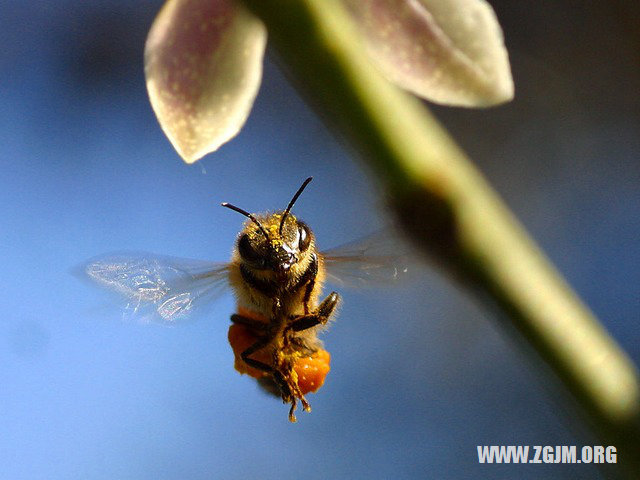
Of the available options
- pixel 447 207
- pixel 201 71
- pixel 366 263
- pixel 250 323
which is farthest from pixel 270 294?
pixel 447 207

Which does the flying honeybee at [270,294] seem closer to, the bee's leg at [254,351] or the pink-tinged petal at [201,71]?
the bee's leg at [254,351]

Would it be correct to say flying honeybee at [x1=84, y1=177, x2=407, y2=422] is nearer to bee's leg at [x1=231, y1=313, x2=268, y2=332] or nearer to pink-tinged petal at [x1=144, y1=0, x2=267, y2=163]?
bee's leg at [x1=231, y1=313, x2=268, y2=332]

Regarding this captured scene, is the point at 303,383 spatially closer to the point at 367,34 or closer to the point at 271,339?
the point at 271,339

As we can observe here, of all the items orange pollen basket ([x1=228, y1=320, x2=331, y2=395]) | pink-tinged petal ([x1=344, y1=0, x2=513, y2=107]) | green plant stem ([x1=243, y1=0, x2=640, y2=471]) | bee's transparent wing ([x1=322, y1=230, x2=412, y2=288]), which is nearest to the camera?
green plant stem ([x1=243, y1=0, x2=640, y2=471])

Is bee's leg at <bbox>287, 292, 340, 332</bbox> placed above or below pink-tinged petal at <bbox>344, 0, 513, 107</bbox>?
below

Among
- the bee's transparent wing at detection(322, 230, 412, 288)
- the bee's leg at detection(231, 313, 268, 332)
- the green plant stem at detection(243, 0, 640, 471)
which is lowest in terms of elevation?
the green plant stem at detection(243, 0, 640, 471)

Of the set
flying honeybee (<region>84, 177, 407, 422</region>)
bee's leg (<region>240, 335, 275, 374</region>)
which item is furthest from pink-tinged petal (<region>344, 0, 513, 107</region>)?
bee's leg (<region>240, 335, 275, 374</region>)

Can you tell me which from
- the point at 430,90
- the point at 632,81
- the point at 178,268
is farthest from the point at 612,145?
the point at 430,90
